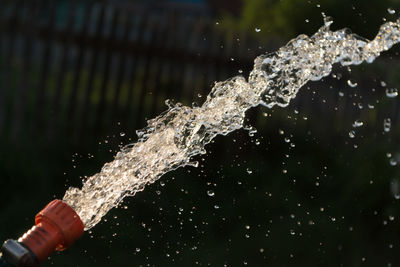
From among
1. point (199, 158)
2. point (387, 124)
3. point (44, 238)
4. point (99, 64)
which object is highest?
point (99, 64)

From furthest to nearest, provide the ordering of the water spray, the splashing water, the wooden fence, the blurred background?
the wooden fence, the blurred background, the splashing water, the water spray

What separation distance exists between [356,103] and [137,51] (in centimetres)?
176

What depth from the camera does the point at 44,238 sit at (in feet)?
6.06

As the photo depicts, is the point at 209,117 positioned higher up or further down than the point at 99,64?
further down

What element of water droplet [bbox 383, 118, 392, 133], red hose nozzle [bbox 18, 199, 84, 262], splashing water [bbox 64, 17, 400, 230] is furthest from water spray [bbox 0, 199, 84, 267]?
water droplet [bbox 383, 118, 392, 133]

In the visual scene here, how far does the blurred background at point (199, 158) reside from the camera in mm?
4613

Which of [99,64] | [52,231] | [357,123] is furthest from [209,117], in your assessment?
[357,123]

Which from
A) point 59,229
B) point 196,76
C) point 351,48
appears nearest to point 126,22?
point 196,76

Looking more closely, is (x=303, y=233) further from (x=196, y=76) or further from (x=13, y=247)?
(x=13, y=247)

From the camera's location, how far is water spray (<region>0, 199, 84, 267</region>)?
1.79 meters

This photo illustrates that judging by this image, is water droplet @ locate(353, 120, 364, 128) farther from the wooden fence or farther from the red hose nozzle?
the red hose nozzle

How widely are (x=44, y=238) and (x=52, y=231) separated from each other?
3cm

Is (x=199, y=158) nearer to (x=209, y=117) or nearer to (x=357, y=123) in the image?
(x=357, y=123)

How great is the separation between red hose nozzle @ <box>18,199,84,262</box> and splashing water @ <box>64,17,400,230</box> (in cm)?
39
